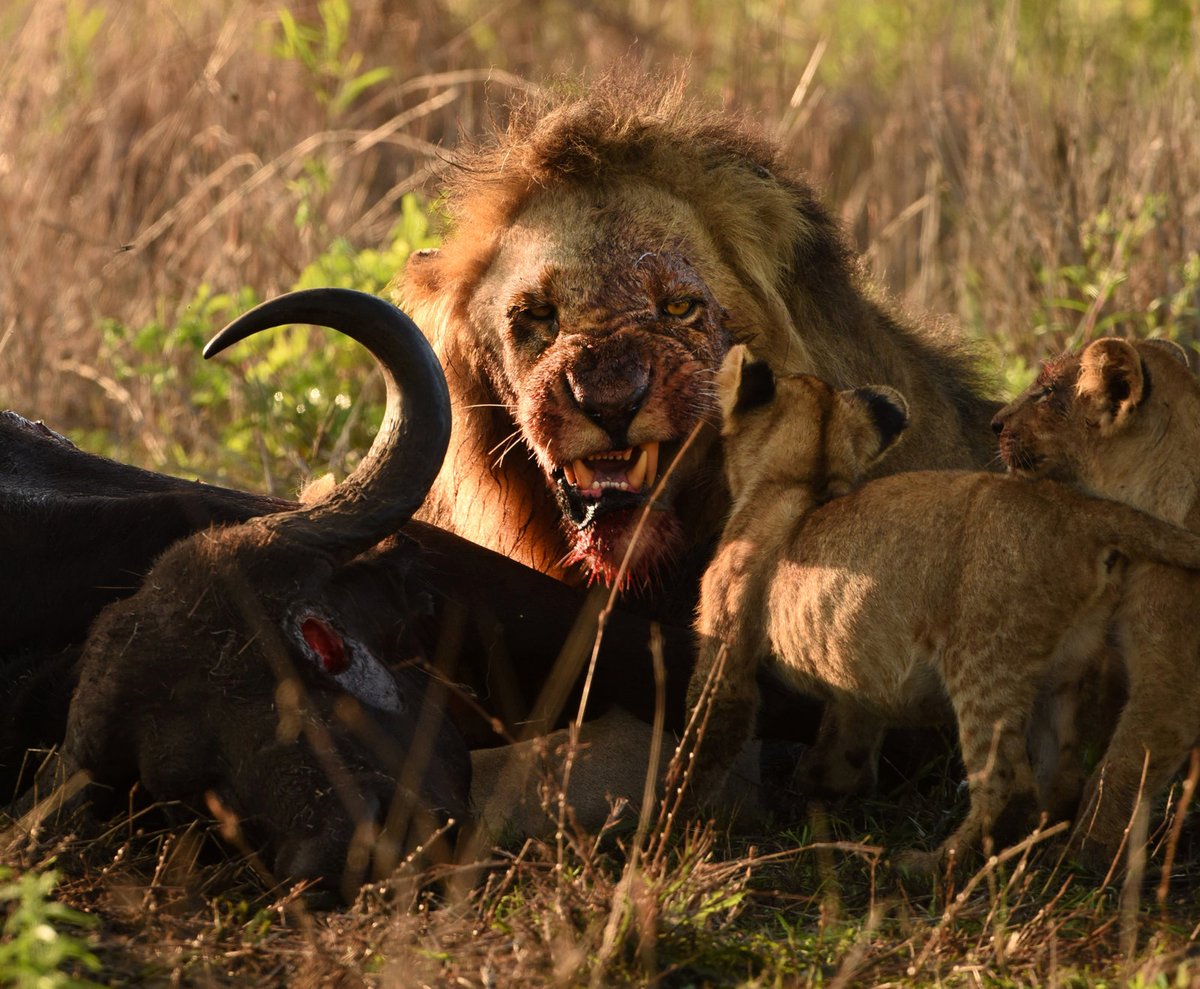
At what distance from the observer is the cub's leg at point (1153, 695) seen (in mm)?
3730

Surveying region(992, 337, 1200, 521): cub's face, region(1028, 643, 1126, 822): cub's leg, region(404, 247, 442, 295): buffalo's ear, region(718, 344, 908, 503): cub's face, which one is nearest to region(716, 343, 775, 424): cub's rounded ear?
region(718, 344, 908, 503): cub's face

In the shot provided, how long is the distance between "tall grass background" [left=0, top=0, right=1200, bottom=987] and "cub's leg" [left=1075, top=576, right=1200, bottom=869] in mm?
249

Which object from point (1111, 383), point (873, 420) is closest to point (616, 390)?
point (873, 420)

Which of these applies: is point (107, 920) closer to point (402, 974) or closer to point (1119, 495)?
point (402, 974)

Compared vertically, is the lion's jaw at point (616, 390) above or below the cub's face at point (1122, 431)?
below

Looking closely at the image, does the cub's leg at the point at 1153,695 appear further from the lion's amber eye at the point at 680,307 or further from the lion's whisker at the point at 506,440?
the lion's whisker at the point at 506,440

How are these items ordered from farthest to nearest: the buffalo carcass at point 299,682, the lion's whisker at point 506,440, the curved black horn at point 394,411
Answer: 1. the lion's whisker at point 506,440
2. the curved black horn at point 394,411
3. the buffalo carcass at point 299,682

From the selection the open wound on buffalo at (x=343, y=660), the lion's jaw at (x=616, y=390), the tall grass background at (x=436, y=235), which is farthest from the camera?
the lion's jaw at (x=616, y=390)

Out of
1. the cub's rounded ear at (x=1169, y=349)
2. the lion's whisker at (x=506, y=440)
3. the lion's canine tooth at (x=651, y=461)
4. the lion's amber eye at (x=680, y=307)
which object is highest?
the cub's rounded ear at (x=1169, y=349)

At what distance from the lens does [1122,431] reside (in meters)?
4.11

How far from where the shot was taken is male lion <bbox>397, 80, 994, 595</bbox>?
464 cm

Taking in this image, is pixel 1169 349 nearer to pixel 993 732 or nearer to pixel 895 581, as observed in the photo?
pixel 895 581

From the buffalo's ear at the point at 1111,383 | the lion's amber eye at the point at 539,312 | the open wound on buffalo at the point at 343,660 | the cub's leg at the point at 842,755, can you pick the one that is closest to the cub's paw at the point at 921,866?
the cub's leg at the point at 842,755

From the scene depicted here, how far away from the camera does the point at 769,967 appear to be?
3.30 meters
